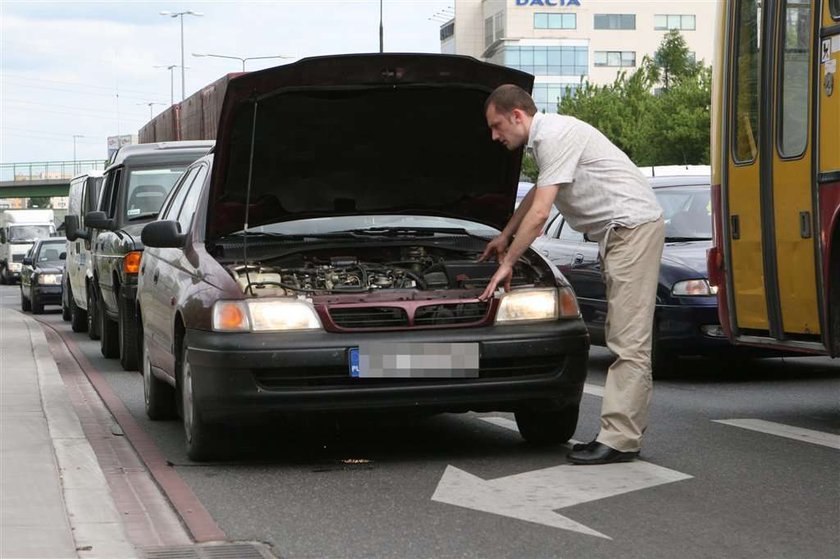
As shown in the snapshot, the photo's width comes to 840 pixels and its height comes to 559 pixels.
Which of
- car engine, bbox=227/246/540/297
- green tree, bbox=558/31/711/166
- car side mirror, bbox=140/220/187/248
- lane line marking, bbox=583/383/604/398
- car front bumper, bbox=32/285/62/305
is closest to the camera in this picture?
car engine, bbox=227/246/540/297

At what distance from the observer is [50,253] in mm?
36250

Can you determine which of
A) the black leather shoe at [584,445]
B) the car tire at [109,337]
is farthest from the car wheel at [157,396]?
the car tire at [109,337]

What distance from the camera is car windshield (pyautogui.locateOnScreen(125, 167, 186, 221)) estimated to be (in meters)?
15.9

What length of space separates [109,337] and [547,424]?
28.6 feet

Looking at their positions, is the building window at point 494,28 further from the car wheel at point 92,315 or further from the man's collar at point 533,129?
the man's collar at point 533,129

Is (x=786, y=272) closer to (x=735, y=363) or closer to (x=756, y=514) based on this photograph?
(x=756, y=514)

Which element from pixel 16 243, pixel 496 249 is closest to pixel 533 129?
Answer: pixel 496 249

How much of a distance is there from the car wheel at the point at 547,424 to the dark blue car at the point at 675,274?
3747 mm

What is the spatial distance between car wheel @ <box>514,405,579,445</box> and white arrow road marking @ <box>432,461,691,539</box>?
1.89 feet

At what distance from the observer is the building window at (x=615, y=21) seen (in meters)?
124

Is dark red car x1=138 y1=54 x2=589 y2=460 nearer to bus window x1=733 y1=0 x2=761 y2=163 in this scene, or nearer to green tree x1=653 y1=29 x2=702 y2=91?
bus window x1=733 y1=0 x2=761 y2=163

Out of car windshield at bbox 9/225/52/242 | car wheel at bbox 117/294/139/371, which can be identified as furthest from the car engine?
car windshield at bbox 9/225/52/242

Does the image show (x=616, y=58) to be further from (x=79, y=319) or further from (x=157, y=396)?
(x=157, y=396)

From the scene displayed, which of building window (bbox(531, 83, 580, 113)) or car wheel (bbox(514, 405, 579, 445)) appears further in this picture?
building window (bbox(531, 83, 580, 113))
